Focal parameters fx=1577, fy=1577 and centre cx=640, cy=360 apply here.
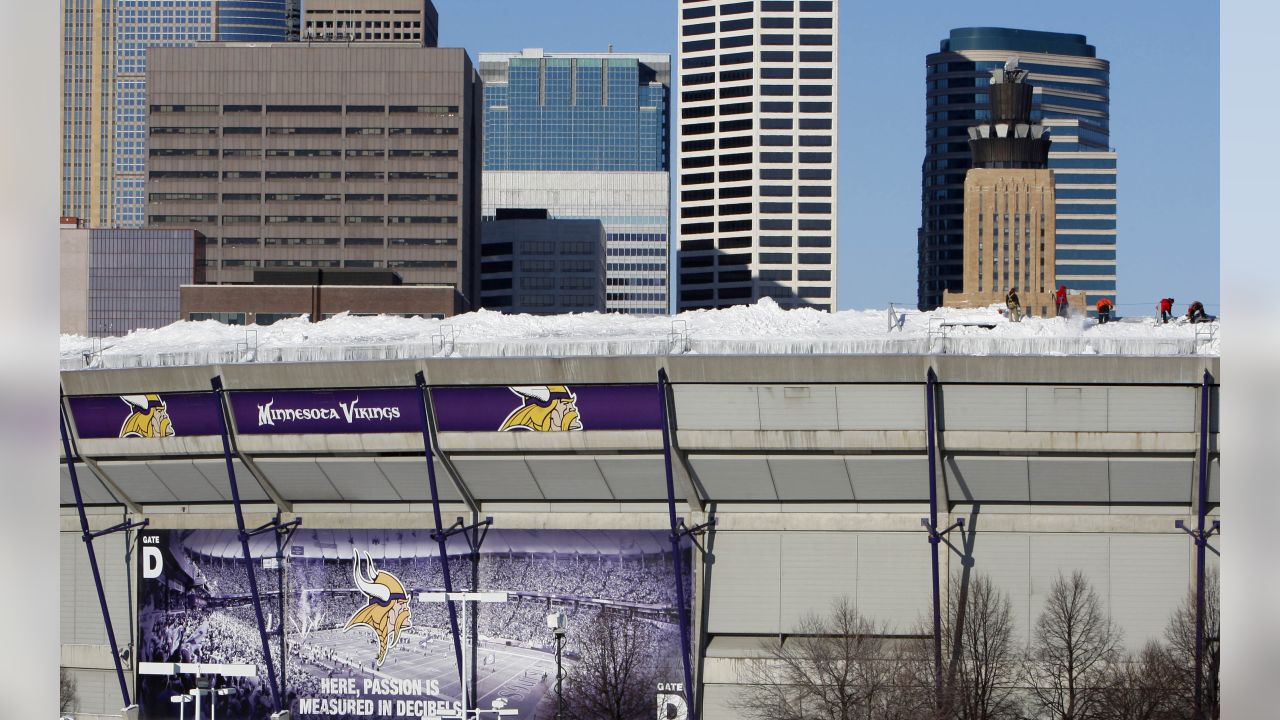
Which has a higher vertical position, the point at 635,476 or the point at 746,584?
the point at 635,476

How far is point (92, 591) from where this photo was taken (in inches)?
2142

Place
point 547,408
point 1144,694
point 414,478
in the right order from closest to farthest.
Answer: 1. point 1144,694
2. point 547,408
3. point 414,478

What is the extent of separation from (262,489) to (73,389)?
22.3ft

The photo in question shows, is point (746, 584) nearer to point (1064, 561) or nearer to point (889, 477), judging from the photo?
point (889, 477)

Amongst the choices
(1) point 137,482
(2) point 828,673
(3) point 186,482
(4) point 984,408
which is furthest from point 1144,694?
(1) point 137,482

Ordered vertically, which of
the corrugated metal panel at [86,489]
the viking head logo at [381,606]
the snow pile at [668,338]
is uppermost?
the snow pile at [668,338]

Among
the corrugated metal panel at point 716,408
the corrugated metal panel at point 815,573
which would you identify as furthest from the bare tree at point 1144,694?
the corrugated metal panel at point 716,408

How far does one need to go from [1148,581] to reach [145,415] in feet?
104

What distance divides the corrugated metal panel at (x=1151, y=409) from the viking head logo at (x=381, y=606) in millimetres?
22925

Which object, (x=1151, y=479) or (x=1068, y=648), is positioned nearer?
(x=1068, y=648)

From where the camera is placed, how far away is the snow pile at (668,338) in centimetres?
4578

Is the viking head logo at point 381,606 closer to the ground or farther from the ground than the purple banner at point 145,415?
closer to the ground

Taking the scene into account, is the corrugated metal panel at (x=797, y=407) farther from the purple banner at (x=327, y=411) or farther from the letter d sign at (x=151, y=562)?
the letter d sign at (x=151, y=562)
